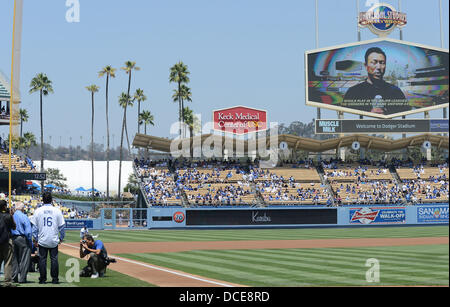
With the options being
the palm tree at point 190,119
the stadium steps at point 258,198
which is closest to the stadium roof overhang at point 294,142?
the stadium steps at point 258,198

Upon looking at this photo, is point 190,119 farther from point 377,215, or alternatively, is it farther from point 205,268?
point 205,268

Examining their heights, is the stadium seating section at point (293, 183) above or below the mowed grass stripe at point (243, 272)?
above

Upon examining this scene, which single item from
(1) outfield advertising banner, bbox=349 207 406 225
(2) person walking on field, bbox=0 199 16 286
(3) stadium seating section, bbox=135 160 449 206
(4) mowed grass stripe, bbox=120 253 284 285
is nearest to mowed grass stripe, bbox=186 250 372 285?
(4) mowed grass stripe, bbox=120 253 284 285

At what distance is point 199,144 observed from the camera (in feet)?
200

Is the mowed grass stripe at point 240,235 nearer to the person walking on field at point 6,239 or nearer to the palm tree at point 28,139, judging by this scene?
the person walking on field at point 6,239

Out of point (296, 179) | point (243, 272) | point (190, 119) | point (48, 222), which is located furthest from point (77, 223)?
point (190, 119)

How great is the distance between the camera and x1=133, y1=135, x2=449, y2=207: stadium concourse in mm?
55062

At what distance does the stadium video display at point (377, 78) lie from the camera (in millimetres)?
61531

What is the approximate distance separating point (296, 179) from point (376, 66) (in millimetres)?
14238

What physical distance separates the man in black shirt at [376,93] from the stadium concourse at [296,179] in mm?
3291

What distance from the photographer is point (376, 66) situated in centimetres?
6184
